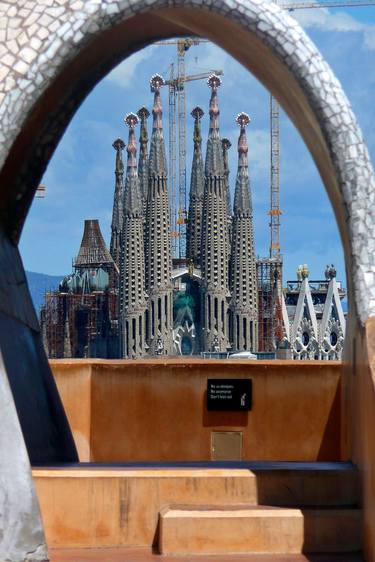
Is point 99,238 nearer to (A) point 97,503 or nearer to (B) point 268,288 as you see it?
(B) point 268,288

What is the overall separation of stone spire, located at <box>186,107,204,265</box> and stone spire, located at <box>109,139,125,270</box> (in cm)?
742

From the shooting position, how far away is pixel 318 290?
108938 millimetres

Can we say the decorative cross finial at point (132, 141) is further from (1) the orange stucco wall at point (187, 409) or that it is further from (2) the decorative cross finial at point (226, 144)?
(1) the orange stucco wall at point (187, 409)

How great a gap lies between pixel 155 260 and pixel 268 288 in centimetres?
1341

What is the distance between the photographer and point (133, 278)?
283ft

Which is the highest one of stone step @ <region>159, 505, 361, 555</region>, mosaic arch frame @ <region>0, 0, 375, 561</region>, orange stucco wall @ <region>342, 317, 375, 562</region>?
mosaic arch frame @ <region>0, 0, 375, 561</region>

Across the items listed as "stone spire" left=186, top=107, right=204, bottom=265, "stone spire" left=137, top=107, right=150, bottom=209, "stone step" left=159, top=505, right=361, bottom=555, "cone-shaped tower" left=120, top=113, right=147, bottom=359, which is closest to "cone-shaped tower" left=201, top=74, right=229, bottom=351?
"stone spire" left=186, top=107, right=204, bottom=265

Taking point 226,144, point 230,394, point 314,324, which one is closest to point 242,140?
point 226,144

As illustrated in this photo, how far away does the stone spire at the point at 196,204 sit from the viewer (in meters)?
93.4

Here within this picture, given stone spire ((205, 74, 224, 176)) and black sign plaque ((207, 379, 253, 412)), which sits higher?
stone spire ((205, 74, 224, 176))

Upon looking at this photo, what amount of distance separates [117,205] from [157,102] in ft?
34.0

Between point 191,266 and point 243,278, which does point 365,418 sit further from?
point 191,266

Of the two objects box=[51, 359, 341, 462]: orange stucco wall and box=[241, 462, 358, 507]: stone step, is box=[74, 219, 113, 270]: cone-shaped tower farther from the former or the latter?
box=[241, 462, 358, 507]: stone step

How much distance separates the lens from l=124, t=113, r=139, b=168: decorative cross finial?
91.0 m
